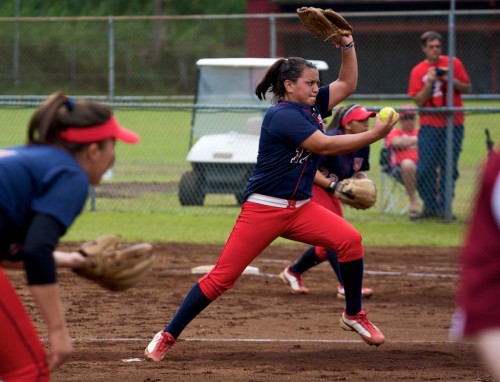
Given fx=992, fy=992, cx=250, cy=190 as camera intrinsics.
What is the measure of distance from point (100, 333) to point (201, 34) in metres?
26.8

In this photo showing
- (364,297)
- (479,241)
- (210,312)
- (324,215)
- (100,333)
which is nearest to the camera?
(479,241)

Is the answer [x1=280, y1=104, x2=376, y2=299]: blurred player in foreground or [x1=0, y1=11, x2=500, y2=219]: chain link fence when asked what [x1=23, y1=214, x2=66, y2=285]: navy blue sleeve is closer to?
[x1=280, y1=104, x2=376, y2=299]: blurred player in foreground

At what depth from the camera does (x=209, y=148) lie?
14.1 meters

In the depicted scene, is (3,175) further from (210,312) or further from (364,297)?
(364,297)

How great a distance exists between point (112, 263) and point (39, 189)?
610 mm

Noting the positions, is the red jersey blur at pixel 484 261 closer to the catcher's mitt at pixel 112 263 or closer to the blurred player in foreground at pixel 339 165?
the catcher's mitt at pixel 112 263

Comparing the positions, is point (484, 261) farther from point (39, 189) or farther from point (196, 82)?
point (196, 82)

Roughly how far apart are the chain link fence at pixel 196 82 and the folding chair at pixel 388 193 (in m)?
0.03

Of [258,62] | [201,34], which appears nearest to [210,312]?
[258,62]

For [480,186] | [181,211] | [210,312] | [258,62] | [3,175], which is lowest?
[181,211]

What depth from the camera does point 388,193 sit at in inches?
540

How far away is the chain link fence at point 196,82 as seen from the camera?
547 inches

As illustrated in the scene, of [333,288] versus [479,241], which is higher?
[479,241]

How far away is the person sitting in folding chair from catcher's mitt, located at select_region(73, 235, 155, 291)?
9148mm
